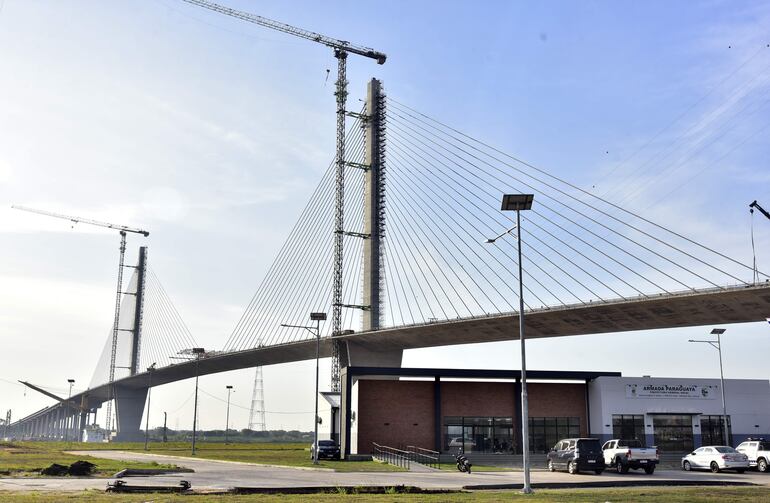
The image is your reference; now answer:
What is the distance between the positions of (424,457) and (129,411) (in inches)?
3964

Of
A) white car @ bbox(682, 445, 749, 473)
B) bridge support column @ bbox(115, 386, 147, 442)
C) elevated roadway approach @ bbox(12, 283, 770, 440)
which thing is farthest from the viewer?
bridge support column @ bbox(115, 386, 147, 442)

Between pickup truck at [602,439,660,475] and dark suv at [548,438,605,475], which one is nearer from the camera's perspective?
dark suv at [548,438,605,475]

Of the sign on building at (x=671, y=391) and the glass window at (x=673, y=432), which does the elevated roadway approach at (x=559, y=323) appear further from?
the glass window at (x=673, y=432)

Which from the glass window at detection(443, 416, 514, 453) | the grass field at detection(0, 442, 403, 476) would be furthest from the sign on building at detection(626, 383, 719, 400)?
Result: the grass field at detection(0, 442, 403, 476)

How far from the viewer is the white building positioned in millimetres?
51594

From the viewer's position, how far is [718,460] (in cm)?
3709

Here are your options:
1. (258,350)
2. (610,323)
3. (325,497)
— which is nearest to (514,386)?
(610,323)

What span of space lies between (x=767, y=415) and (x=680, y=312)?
884 centimetres

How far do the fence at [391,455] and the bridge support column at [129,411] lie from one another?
92395mm

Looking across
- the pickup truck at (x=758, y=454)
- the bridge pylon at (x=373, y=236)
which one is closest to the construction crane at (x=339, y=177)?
the bridge pylon at (x=373, y=236)

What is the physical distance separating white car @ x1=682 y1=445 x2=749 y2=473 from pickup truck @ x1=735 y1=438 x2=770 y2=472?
721mm

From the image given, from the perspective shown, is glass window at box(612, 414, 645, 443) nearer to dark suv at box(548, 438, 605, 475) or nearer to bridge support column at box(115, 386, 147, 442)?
dark suv at box(548, 438, 605, 475)

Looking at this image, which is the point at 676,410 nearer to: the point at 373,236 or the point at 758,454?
the point at 758,454

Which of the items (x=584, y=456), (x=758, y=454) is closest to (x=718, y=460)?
(x=758, y=454)
